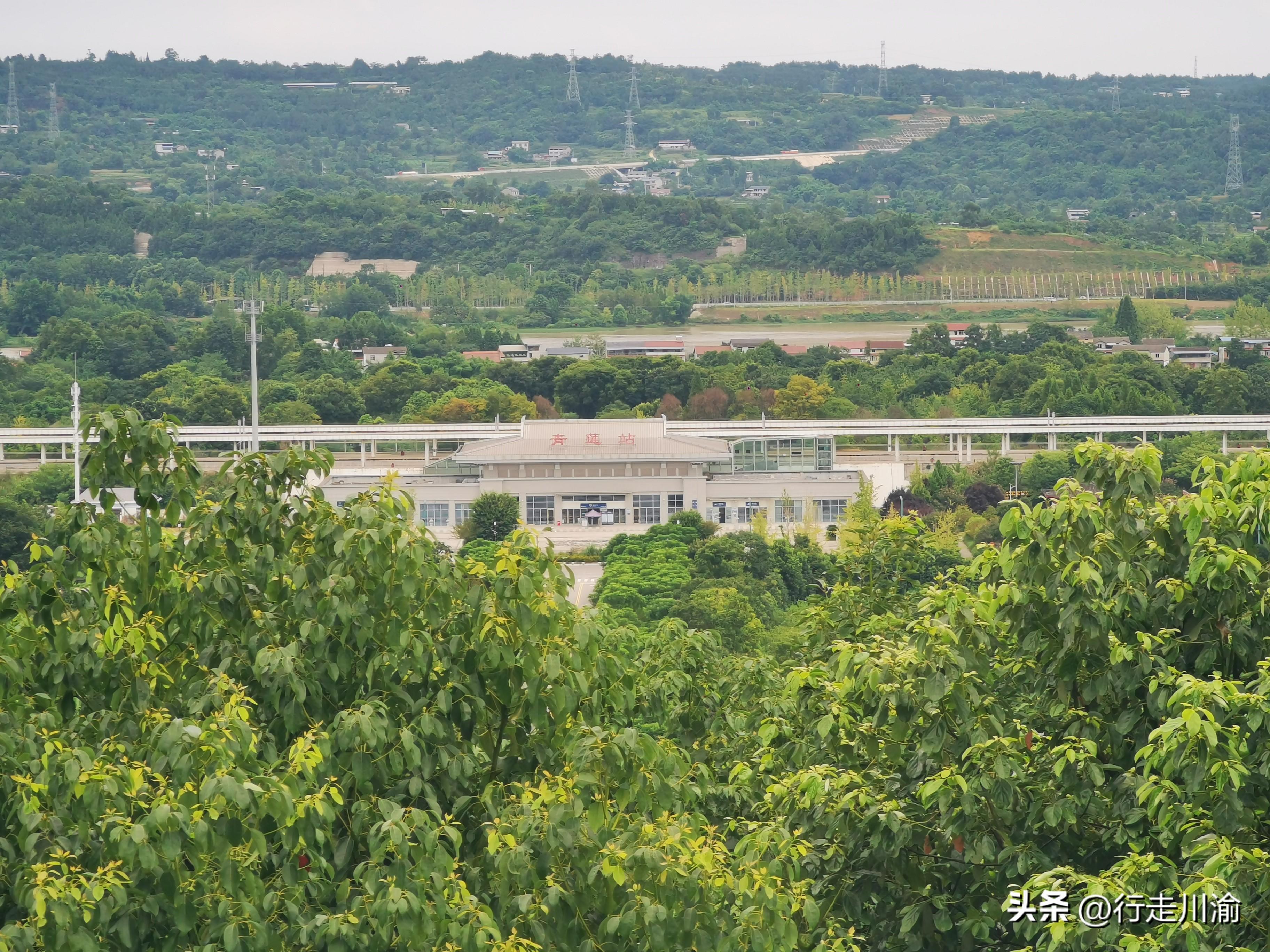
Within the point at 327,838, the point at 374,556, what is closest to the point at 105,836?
the point at 327,838

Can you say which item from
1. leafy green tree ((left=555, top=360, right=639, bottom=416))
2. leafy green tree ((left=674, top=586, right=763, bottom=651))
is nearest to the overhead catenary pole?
leafy green tree ((left=555, top=360, right=639, bottom=416))

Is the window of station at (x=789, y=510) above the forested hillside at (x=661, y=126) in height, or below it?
below

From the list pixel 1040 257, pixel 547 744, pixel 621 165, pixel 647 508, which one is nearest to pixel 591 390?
pixel 647 508

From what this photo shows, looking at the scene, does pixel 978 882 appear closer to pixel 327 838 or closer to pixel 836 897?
pixel 836 897

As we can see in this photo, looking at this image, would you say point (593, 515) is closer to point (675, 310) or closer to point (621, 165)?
point (675, 310)

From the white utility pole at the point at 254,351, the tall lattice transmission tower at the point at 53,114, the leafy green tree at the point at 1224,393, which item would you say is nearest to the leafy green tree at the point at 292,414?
the white utility pole at the point at 254,351

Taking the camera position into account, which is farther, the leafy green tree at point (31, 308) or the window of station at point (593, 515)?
the leafy green tree at point (31, 308)

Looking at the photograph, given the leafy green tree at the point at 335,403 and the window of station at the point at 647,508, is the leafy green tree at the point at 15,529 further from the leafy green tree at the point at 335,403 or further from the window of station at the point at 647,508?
the leafy green tree at the point at 335,403
